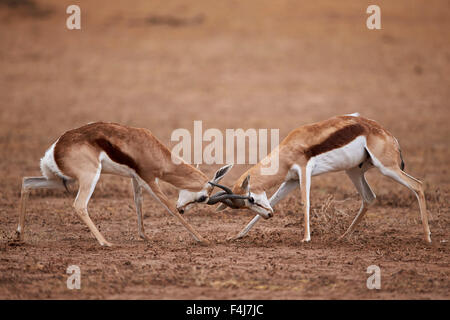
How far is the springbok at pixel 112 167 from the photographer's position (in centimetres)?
770

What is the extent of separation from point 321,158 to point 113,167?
2.65 m

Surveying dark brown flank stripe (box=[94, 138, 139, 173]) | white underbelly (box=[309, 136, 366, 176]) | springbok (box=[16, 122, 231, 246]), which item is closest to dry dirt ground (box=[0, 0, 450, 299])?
springbok (box=[16, 122, 231, 246])

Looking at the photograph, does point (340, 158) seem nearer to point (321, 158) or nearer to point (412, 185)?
point (321, 158)

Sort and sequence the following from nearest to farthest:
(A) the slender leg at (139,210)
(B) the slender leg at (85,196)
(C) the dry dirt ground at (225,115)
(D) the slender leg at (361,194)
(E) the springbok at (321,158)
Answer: (C) the dry dirt ground at (225,115)
(B) the slender leg at (85,196)
(E) the springbok at (321,158)
(A) the slender leg at (139,210)
(D) the slender leg at (361,194)

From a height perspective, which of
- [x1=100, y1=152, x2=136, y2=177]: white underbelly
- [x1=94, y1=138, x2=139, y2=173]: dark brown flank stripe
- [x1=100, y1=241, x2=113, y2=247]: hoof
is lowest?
[x1=100, y1=241, x2=113, y2=247]: hoof

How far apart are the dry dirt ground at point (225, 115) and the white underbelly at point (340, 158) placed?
897 mm

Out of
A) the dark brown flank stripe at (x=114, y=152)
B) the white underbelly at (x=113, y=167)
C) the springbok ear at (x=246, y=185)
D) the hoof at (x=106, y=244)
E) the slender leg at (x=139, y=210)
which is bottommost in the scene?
the hoof at (x=106, y=244)

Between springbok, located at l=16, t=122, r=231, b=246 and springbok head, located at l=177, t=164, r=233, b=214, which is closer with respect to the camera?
springbok, located at l=16, t=122, r=231, b=246

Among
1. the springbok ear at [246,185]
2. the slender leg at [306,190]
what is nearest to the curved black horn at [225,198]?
the springbok ear at [246,185]

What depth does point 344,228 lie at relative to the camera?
8.71 metres

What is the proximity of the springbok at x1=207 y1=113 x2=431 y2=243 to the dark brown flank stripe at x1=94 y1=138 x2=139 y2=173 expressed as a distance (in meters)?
1.17

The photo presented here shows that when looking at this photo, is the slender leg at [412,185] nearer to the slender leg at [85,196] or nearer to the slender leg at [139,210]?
the slender leg at [139,210]

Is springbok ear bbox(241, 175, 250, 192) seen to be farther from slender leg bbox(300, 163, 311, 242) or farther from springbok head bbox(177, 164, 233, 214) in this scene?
slender leg bbox(300, 163, 311, 242)

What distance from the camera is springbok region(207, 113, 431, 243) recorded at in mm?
A: 7895
